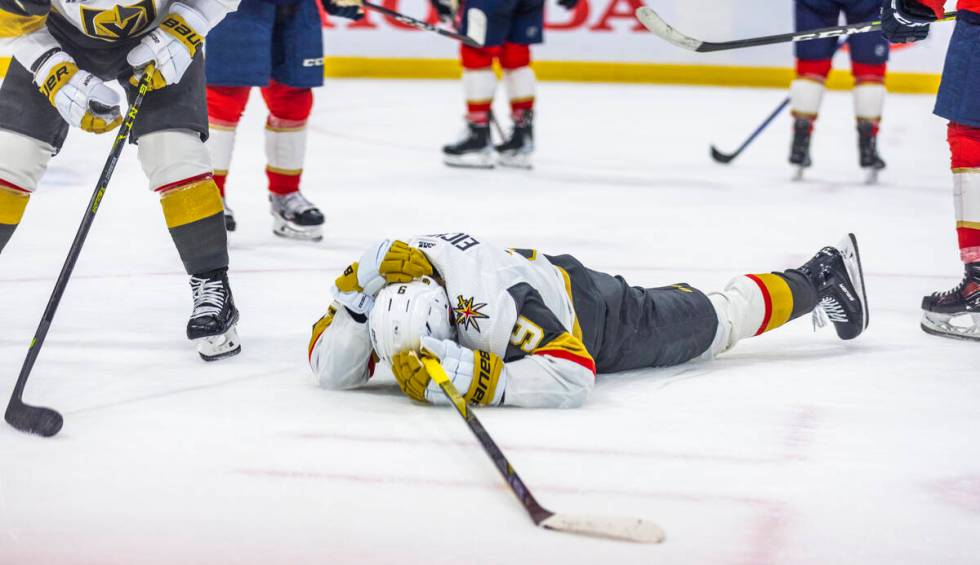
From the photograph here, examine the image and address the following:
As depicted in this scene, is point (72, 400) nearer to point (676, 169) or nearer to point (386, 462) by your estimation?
point (386, 462)

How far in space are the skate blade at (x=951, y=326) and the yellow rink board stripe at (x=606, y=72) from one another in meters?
6.03

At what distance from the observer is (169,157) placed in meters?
2.38

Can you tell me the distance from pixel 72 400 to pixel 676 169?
142 inches

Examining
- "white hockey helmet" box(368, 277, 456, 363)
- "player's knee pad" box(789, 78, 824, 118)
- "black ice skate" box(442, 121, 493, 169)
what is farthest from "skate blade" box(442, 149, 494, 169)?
"white hockey helmet" box(368, 277, 456, 363)

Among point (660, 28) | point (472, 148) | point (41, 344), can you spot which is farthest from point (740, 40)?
point (41, 344)

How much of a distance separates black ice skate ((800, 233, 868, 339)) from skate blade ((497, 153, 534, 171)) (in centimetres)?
277

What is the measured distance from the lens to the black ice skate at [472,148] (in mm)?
5289

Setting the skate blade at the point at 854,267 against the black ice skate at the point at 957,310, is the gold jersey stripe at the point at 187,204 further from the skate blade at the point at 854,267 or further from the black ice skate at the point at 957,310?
the black ice skate at the point at 957,310

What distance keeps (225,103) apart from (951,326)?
6.64 feet

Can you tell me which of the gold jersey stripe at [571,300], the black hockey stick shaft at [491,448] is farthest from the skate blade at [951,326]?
the black hockey stick shaft at [491,448]

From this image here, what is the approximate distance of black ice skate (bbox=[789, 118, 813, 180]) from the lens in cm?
500

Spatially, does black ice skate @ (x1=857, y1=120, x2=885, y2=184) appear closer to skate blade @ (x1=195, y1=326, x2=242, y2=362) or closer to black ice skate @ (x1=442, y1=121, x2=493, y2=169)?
black ice skate @ (x1=442, y1=121, x2=493, y2=169)

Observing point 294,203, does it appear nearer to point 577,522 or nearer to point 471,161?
point 471,161

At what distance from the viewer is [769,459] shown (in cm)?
189
